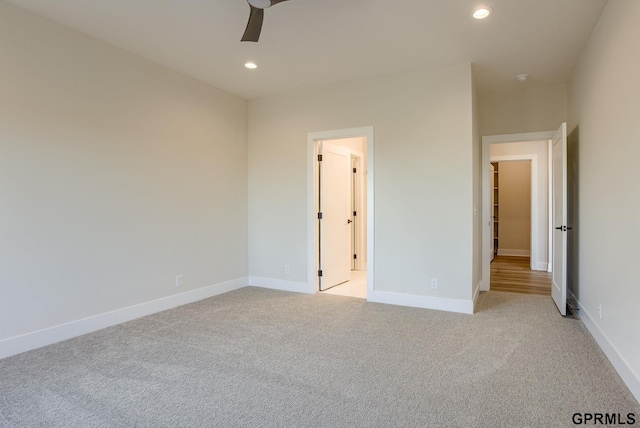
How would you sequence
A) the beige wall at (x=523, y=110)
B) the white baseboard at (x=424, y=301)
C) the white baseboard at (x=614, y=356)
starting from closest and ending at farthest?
1. the white baseboard at (x=614, y=356)
2. the white baseboard at (x=424, y=301)
3. the beige wall at (x=523, y=110)

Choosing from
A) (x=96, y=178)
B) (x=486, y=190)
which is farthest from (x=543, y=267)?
(x=96, y=178)

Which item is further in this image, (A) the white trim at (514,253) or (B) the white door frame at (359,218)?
(A) the white trim at (514,253)

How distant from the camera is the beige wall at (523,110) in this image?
4.55 metres

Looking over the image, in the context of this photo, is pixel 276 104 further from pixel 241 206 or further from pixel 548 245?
pixel 548 245

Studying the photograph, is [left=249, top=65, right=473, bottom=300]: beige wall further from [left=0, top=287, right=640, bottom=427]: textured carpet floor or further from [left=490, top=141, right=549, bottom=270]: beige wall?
[left=490, top=141, right=549, bottom=270]: beige wall

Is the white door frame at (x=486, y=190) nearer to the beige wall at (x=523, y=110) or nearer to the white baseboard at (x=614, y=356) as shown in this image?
the beige wall at (x=523, y=110)

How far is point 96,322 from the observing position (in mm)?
3303

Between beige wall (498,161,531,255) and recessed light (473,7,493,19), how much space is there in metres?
6.55

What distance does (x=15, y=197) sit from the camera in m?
2.77

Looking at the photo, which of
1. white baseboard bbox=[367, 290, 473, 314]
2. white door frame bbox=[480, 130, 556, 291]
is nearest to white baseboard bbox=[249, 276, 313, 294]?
white baseboard bbox=[367, 290, 473, 314]

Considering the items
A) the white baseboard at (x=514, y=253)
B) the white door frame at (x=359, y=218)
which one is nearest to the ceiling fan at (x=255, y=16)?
the white door frame at (x=359, y=218)

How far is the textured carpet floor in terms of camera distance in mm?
1964

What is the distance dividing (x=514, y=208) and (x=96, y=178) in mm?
8518

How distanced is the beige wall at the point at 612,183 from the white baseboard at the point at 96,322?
4.04 meters
